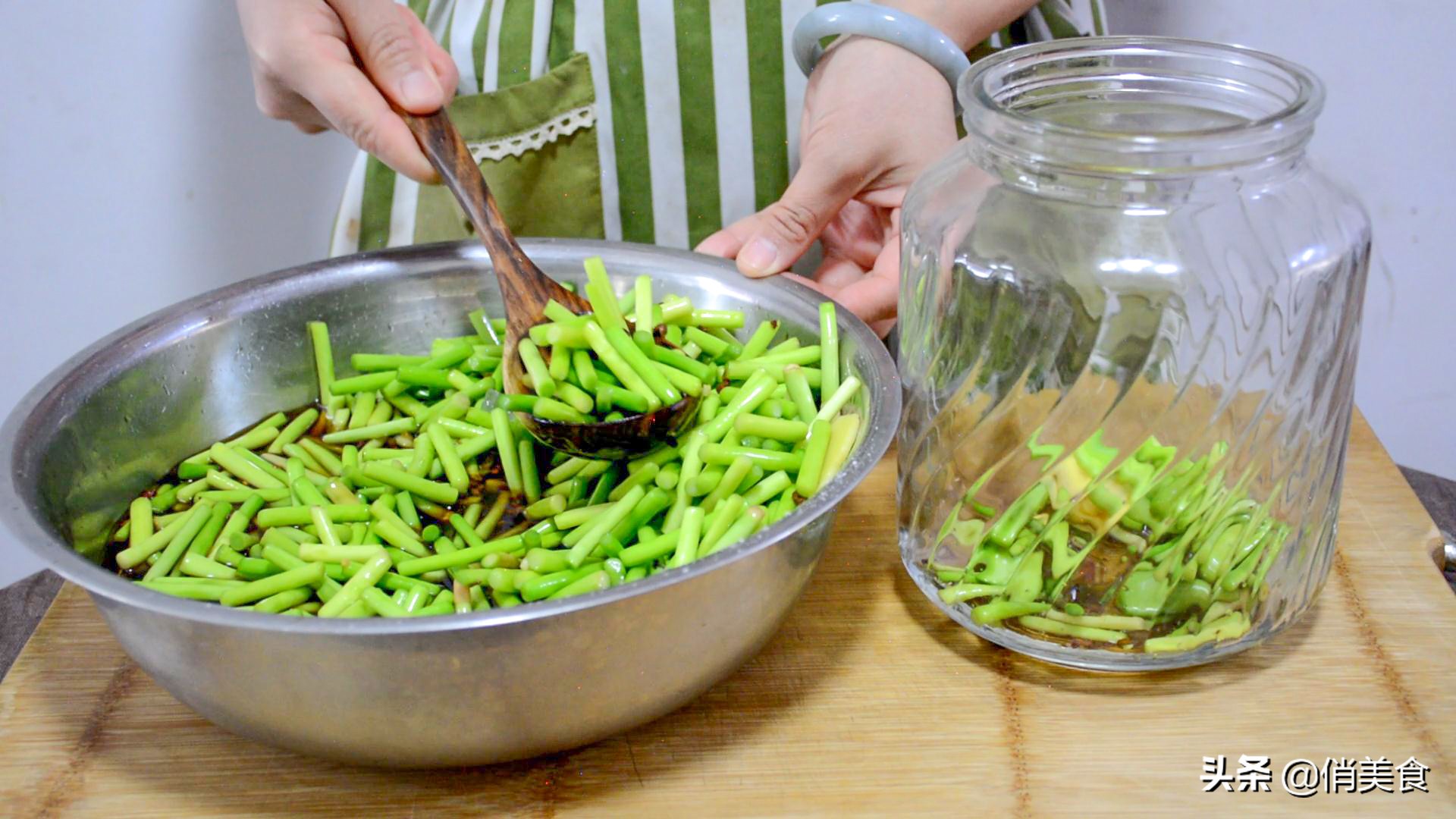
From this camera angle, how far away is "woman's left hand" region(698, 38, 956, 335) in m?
1.24

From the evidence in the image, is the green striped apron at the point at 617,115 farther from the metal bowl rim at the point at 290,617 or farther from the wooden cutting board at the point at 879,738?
the wooden cutting board at the point at 879,738

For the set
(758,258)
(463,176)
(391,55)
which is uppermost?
(391,55)

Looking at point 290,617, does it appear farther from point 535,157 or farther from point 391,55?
point 535,157

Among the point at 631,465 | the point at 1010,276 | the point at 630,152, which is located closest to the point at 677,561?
the point at 631,465

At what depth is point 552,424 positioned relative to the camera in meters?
1.00

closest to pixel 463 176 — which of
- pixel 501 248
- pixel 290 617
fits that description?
pixel 501 248

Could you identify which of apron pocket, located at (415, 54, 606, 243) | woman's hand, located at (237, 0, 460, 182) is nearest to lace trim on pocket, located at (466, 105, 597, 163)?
apron pocket, located at (415, 54, 606, 243)

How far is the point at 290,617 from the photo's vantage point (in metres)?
0.69

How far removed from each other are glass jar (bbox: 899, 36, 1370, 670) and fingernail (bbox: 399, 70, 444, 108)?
508mm

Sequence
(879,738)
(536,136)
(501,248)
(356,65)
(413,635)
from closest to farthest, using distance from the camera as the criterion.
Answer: (413,635)
(879,738)
(501,248)
(356,65)
(536,136)

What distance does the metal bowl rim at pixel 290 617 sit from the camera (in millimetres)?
688

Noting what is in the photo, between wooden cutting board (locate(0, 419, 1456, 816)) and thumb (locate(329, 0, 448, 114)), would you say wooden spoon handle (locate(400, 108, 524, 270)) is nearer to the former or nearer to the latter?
thumb (locate(329, 0, 448, 114))

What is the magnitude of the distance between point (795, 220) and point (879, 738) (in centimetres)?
57

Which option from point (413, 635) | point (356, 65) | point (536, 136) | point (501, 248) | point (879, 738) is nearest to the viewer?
point (413, 635)
